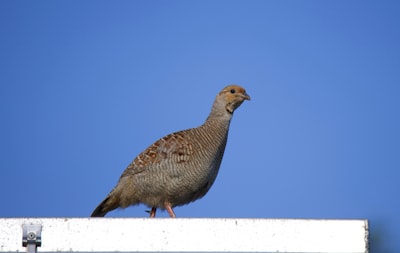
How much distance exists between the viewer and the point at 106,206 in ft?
33.3

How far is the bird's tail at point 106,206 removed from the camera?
1011 cm

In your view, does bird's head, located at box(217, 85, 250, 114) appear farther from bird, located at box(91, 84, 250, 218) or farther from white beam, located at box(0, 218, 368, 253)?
white beam, located at box(0, 218, 368, 253)

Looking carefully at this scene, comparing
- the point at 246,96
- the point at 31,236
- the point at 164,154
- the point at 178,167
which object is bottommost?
the point at 31,236

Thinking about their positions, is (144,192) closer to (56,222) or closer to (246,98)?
(246,98)

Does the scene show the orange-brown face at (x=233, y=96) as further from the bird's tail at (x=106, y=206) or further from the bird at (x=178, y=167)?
the bird's tail at (x=106, y=206)

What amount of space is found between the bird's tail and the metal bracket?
597 cm

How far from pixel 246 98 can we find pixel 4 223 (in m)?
6.19

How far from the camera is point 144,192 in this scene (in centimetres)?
990

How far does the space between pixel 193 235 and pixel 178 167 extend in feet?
18.7

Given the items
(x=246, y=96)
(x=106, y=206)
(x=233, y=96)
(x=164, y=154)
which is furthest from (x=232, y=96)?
(x=106, y=206)

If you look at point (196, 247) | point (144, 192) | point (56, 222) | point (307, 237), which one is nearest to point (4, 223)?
point (56, 222)

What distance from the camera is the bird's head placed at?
10.2 m

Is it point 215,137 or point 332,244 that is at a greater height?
point 215,137

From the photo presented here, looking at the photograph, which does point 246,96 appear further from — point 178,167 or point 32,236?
point 32,236
